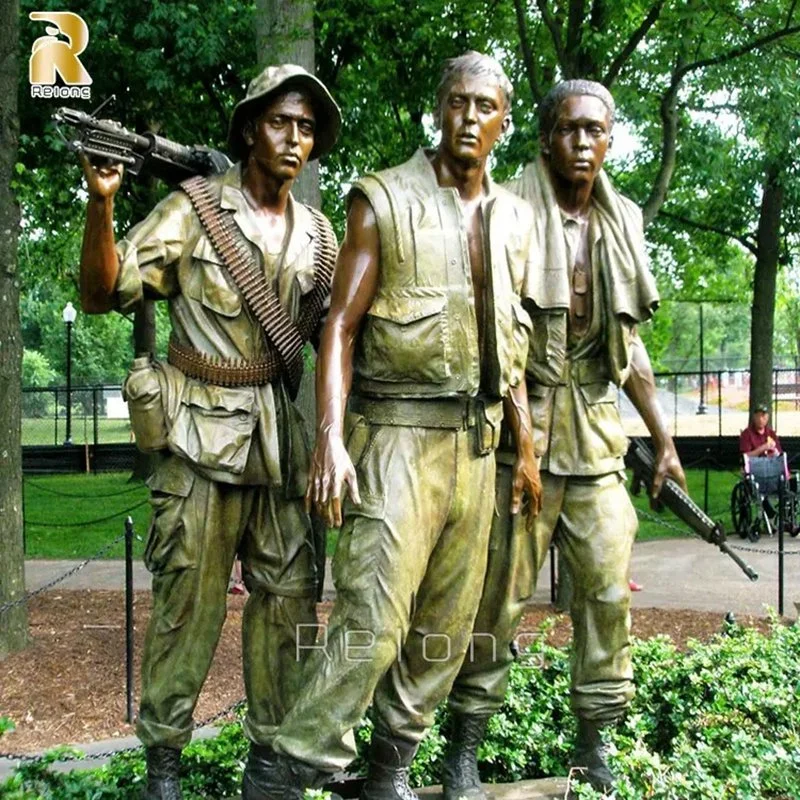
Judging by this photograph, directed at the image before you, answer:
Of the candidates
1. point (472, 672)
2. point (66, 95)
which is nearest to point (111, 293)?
point (472, 672)

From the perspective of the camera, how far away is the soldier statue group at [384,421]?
387 cm

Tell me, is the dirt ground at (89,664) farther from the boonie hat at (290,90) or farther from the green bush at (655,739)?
the boonie hat at (290,90)

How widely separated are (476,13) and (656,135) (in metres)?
4.69

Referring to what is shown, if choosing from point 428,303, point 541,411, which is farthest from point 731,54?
point 428,303

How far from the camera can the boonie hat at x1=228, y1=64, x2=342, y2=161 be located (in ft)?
13.1

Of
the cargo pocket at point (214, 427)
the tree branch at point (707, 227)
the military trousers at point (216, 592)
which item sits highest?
the tree branch at point (707, 227)

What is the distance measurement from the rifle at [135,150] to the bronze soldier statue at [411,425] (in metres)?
0.68

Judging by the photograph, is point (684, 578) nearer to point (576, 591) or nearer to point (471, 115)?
point (576, 591)

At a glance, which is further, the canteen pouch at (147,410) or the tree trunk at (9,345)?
the tree trunk at (9,345)

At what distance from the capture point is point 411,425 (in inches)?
155

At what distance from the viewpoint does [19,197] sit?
329 inches

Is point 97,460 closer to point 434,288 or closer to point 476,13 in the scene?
point 476,13

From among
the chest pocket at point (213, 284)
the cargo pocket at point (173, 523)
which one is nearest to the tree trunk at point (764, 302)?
the chest pocket at point (213, 284)

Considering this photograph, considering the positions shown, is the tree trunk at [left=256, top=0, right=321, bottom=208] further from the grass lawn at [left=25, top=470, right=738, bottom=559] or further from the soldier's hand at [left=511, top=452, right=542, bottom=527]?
the grass lawn at [left=25, top=470, right=738, bottom=559]
